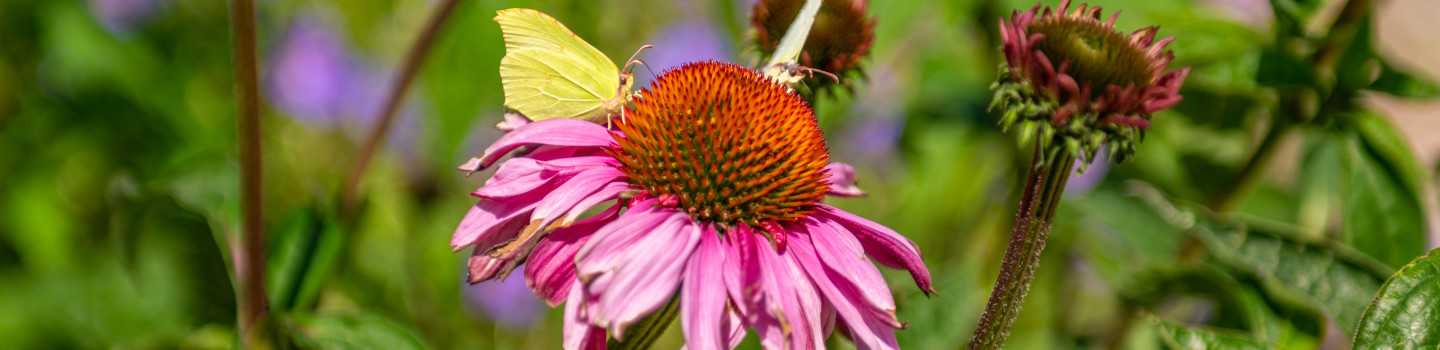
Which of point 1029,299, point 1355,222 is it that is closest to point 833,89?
point 1355,222

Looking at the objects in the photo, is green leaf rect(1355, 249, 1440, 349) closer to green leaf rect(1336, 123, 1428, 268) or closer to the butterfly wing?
green leaf rect(1336, 123, 1428, 268)

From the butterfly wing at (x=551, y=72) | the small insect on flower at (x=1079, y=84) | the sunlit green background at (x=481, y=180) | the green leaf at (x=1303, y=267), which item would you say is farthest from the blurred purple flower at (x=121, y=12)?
the green leaf at (x=1303, y=267)

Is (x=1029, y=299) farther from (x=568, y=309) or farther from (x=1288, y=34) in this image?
(x=568, y=309)

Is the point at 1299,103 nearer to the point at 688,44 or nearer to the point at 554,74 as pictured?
the point at 554,74

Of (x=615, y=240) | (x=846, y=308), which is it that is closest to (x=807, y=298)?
(x=846, y=308)

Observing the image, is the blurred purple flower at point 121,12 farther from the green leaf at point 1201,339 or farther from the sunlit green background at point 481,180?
the green leaf at point 1201,339
